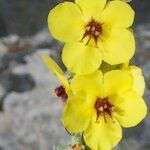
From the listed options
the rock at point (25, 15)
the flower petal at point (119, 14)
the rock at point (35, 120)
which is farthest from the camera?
the rock at point (25, 15)

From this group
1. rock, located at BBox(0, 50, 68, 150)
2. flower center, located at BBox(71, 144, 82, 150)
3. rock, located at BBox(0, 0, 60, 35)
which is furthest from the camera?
rock, located at BBox(0, 0, 60, 35)

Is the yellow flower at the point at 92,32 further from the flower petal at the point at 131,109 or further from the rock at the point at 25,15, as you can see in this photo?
the rock at the point at 25,15

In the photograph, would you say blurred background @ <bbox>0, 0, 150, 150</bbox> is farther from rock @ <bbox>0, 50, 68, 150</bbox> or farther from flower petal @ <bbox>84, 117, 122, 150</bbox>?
flower petal @ <bbox>84, 117, 122, 150</bbox>

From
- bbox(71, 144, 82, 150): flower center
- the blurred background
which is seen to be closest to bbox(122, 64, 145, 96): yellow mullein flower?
bbox(71, 144, 82, 150): flower center

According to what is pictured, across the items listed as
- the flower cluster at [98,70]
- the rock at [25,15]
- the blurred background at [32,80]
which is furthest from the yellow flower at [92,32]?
the rock at [25,15]

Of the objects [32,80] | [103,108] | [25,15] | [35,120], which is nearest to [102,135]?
[103,108]
